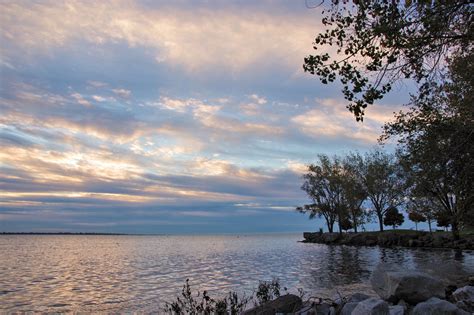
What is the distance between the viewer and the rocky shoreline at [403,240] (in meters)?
53.2

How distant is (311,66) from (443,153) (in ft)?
35.9

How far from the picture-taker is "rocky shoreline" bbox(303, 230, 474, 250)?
53216 millimetres

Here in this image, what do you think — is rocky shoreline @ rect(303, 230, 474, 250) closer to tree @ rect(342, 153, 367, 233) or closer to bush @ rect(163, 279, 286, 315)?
tree @ rect(342, 153, 367, 233)

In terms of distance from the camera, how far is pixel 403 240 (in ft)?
222

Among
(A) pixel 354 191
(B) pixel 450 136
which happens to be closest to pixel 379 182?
(A) pixel 354 191

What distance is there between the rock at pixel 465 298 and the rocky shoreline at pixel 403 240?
1786 inches

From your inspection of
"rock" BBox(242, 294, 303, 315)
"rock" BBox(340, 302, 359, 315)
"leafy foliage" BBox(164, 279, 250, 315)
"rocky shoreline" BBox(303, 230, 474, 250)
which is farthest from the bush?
"rocky shoreline" BBox(303, 230, 474, 250)

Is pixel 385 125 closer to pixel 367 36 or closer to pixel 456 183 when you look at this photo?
pixel 456 183

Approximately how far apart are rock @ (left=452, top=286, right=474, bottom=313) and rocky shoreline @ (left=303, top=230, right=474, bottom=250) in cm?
4537

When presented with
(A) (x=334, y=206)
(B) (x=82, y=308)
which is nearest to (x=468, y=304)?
(B) (x=82, y=308)

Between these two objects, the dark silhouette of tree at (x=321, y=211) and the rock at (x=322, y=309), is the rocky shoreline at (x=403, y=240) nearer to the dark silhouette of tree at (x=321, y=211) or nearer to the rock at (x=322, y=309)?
the dark silhouette of tree at (x=321, y=211)

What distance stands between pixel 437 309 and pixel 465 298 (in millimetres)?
3337

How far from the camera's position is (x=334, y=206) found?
8862 centimetres

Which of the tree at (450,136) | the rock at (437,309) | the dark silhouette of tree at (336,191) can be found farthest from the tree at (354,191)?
the rock at (437,309)
